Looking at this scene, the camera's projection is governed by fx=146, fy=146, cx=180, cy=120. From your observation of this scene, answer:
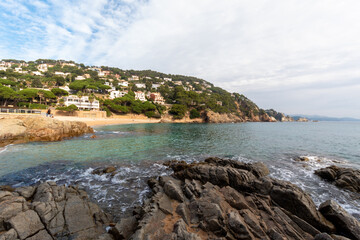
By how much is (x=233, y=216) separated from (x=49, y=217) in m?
7.47

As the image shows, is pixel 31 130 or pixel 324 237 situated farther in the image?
pixel 31 130

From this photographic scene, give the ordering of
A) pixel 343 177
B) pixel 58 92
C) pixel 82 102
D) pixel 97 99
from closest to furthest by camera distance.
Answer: pixel 343 177 → pixel 82 102 → pixel 58 92 → pixel 97 99

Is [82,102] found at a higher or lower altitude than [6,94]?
lower

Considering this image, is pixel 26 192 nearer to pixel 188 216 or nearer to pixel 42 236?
pixel 42 236

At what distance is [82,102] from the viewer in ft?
221

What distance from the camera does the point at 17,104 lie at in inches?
2162

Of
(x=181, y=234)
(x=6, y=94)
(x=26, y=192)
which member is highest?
(x=6, y=94)

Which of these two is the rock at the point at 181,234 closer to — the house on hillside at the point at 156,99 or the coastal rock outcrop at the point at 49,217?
the coastal rock outcrop at the point at 49,217

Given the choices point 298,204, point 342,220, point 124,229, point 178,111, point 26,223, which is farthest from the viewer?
point 178,111

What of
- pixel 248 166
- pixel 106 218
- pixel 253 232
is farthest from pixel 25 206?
pixel 248 166

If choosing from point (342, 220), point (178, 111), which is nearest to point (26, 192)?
point (342, 220)

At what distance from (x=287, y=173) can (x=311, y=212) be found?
7.72 meters

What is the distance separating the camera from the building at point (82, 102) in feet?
213

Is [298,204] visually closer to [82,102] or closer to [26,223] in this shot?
[26,223]
